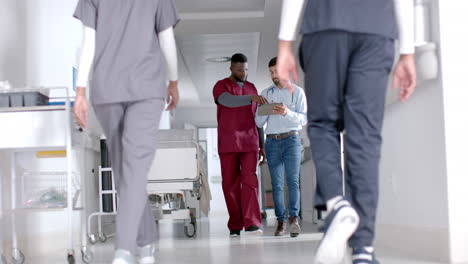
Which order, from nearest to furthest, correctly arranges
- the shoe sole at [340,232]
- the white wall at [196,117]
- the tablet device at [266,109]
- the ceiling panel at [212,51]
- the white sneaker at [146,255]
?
the shoe sole at [340,232]
the white sneaker at [146,255]
the tablet device at [266,109]
the ceiling panel at [212,51]
the white wall at [196,117]

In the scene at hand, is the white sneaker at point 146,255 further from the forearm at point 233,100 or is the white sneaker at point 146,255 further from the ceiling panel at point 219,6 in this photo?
the ceiling panel at point 219,6

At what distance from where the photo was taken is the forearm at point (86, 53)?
7.63 feet

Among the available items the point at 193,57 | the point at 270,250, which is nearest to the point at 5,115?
the point at 270,250

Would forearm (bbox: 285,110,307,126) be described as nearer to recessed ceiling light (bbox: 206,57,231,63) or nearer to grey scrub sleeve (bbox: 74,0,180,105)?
grey scrub sleeve (bbox: 74,0,180,105)

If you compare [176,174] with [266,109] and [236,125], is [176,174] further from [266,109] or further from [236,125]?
[266,109]

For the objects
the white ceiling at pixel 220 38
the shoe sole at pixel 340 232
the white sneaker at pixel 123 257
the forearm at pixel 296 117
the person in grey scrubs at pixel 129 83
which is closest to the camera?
the shoe sole at pixel 340 232

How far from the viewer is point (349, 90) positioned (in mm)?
1847

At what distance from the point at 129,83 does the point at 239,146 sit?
93.5 inches

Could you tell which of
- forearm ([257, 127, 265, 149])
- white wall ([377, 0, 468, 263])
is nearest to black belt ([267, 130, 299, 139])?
forearm ([257, 127, 265, 149])

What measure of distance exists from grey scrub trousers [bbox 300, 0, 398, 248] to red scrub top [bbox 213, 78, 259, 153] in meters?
2.73

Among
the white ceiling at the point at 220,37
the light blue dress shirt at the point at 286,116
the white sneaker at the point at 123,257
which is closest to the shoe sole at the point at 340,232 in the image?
the white sneaker at the point at 123,257

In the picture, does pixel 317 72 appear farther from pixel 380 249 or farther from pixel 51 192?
pixel 51 192

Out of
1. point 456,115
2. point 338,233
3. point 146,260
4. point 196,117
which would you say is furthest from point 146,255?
point 196,117

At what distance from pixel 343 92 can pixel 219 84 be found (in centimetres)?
284
